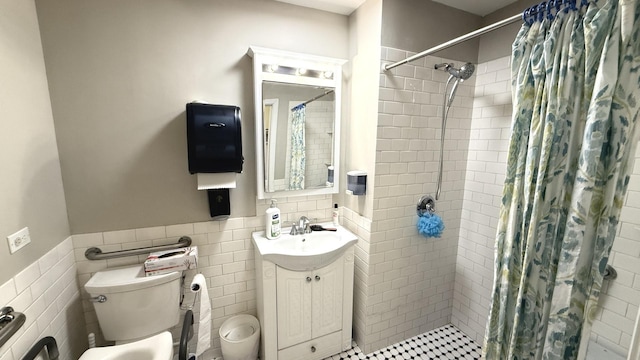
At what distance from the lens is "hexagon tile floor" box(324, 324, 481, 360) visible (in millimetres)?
1946

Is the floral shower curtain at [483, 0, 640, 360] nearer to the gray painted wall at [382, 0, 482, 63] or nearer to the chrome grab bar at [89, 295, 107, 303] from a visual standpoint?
the gray painted wall at [382, 0, 482, 63]

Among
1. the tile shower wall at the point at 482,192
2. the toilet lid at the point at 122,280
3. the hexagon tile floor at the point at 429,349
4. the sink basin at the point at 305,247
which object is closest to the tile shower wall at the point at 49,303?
the toilet lid at the point at 122,280

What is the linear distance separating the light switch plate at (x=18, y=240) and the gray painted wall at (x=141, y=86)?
379 mm

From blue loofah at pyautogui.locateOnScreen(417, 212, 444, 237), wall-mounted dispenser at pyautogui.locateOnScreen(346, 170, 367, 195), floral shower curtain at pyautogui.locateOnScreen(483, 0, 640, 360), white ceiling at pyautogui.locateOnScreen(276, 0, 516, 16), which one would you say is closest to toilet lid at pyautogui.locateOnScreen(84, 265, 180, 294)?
wall-mounted dispenser at pyautogui.locateOnScreen(346, 170, 367, 195)

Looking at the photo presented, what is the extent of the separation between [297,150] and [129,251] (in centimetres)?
127

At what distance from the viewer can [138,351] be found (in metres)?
1.38

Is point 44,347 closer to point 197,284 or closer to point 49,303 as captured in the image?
point 49,303

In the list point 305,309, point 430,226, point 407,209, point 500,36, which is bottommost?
point 305,309

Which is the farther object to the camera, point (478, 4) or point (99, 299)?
point (478, 4)

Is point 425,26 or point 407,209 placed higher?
point 425,26

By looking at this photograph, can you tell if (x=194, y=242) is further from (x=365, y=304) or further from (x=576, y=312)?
(x=576, y=312)

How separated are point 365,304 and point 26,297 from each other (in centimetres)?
187

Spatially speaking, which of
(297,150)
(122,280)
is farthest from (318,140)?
(122,280)

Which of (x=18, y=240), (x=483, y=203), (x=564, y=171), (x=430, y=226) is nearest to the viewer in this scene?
(x=564, y=171)
